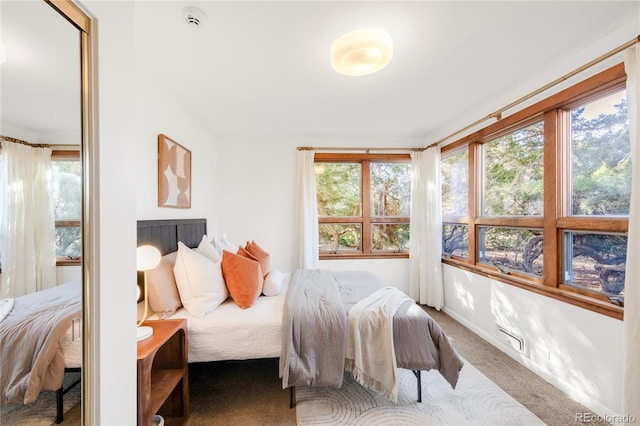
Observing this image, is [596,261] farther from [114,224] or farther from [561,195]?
[114,224]

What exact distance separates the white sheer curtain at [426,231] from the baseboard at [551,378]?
2.24 feet

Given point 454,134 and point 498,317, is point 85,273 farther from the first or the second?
point 454,134

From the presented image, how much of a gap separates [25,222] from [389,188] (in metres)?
3.79

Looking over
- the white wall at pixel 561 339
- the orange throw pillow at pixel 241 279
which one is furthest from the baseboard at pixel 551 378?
the orange throw pillow at pixel 241 279

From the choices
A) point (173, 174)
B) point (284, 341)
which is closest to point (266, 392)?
point (284, 341)

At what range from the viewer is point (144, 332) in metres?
1.42

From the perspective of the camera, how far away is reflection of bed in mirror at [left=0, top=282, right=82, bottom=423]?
62 centimetres

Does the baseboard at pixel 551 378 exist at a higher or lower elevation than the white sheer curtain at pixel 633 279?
lower

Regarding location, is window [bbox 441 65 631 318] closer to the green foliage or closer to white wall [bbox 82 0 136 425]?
the green foliage

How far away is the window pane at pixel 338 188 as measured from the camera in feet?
12.8

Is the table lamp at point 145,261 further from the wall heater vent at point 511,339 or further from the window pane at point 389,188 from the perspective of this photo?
the window pane at point 389,188

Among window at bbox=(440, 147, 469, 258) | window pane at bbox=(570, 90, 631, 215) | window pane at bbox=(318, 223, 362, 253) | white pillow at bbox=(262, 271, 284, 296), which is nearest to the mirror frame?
white pillow at bbox=(262, 271, 284, 296)

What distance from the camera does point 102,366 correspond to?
35.0 inches

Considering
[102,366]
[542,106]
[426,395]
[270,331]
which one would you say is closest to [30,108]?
[102,366]
